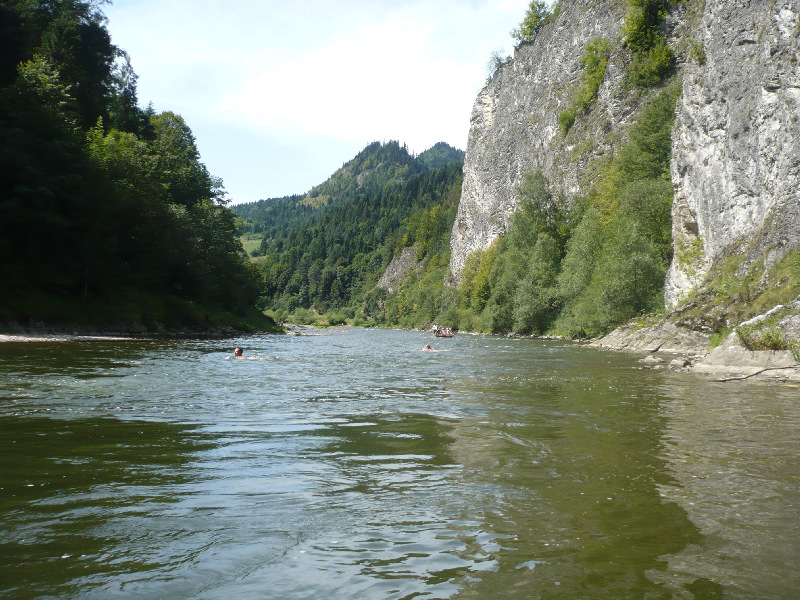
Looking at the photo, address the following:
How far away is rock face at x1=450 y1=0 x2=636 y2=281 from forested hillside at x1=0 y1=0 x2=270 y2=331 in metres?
48.0

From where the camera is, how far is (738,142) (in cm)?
3406

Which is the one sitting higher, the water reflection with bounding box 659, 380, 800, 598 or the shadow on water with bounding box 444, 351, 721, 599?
the water reflection with bounding box 659, 380, 800, 598

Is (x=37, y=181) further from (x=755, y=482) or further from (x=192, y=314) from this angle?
(x=755, y=482)

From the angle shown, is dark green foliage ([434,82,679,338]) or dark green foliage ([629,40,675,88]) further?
dark green foliage ([629,40,675,88])

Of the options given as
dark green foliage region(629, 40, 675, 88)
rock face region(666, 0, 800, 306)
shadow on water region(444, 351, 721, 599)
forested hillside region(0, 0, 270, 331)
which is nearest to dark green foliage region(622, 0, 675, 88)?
dark green foliage region(629, 40, 675, 88)

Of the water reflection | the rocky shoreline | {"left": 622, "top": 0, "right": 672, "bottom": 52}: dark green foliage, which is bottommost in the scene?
the water reflection

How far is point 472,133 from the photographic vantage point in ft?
394

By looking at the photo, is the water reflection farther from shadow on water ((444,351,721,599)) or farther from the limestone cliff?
the limestone cliff

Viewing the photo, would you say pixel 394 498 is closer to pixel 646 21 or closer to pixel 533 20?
pixel 646 21

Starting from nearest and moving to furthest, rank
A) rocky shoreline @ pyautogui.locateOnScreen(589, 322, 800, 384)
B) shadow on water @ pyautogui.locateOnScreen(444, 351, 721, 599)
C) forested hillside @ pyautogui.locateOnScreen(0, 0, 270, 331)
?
shadow on water @ pyautogui.locateOnScreen(444, 351, 721, 599), rocky shoreline @ pyautogui.locateOnScreen(589, 322, 800, 384), forested hillside @ pyautogui.locateOnScreen(0, 0, 270, 331)

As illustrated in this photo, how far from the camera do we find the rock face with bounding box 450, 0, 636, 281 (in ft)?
249

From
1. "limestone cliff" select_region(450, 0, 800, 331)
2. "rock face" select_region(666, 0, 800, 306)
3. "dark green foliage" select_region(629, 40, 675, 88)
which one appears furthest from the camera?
"dark green foliage" select_region(629, 40, 675, 88)

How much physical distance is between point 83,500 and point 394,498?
127 inches

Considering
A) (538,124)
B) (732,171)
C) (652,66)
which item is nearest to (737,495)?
(732,171)
